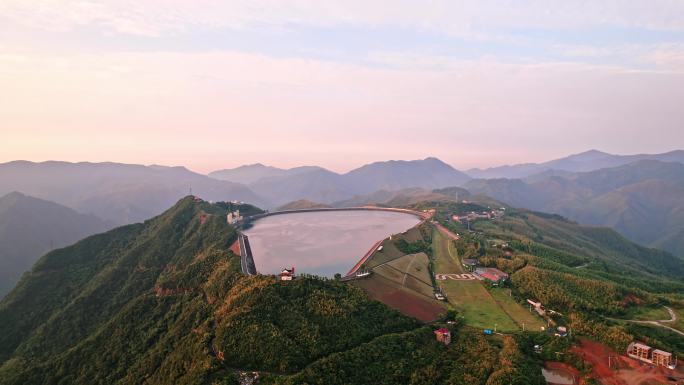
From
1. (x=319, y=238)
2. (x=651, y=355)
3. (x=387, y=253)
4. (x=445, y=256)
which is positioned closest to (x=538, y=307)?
(x=651, y=355)

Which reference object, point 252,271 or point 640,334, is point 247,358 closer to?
point 252,271

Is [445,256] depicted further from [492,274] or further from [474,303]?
[474,303]

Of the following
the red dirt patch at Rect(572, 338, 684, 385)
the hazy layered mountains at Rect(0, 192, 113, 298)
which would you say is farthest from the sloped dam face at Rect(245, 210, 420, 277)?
the hazy layered mountains at Rect(0, 192, 113, 298)

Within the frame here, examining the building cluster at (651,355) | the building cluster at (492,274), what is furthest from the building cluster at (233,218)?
the building cluster at (651,355)

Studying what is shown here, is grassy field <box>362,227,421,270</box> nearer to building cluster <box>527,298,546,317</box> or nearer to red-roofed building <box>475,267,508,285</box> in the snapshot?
red-roofed building <box>475,267,508,285</box>

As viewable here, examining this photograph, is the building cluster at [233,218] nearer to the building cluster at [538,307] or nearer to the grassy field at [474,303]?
the grassy field at [474,303]
